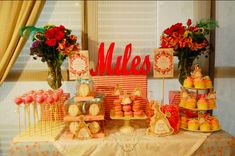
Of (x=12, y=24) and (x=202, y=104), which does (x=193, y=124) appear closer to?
(x=202, y=104)

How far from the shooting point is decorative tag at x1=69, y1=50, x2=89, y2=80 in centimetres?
202

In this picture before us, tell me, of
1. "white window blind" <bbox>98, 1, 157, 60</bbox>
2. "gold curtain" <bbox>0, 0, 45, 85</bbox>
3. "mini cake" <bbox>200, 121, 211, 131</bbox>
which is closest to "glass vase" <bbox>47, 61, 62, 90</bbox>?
"gold curtain" <bbox>0, 0, 45, 85</bbox>

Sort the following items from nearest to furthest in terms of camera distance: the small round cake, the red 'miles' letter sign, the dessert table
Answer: the dessert table < the small round cake < the red 'miles' letter sign

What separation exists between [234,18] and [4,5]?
201 cm

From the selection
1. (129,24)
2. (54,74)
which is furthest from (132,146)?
(129,24)

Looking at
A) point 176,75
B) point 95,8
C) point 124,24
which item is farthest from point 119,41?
point 176,75

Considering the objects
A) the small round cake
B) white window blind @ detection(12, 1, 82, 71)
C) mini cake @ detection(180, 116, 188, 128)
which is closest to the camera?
the small round cake

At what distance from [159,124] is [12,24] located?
57.7 inches

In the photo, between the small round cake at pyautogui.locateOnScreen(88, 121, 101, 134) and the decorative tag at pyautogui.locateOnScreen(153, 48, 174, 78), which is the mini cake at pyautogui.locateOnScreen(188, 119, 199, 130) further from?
the small round cake at pyautogui.locateOnScreen(88, 121, 101, 134)

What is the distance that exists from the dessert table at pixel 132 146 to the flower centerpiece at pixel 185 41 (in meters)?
0.64

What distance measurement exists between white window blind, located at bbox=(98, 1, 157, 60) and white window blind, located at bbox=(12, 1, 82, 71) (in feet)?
0.63

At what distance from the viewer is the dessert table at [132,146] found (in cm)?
174

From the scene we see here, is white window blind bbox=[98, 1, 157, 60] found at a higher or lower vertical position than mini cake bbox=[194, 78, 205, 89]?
higher

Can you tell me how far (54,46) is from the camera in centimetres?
211
